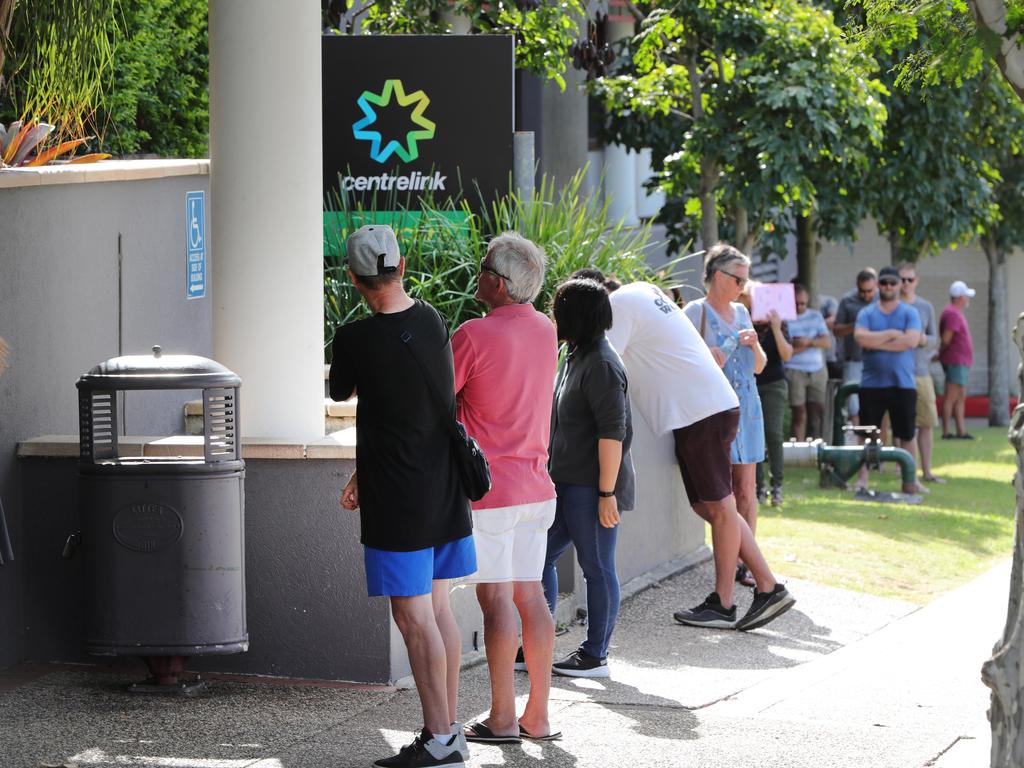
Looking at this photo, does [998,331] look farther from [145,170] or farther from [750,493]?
[145,170]

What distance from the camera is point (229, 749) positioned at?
19.4ft

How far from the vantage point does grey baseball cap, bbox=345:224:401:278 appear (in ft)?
18.0

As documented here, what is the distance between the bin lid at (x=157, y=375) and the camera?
631 centimetres

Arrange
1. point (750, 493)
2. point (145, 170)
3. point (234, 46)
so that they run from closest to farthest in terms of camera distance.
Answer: point (234, 46), point (145, 170), point (750, 493)

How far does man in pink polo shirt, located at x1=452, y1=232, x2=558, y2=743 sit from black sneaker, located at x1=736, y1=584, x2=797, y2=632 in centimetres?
266

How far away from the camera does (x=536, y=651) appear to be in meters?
6.16

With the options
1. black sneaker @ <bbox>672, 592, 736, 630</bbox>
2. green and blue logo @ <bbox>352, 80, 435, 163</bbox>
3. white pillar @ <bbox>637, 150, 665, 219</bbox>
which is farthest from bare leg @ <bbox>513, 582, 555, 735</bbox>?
white pillar @ <bbox>637, 150, 665, 219</bbox>

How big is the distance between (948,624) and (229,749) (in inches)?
168

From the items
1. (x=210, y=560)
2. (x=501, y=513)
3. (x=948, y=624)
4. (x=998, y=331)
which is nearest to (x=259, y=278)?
(x=210, y=560)

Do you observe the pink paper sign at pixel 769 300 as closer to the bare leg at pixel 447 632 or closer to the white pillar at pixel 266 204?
the white pillar at pixel 266 204

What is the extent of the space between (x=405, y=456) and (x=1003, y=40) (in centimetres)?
217

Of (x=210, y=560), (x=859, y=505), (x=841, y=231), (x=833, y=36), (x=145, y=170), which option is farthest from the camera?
(x=841, y=231)

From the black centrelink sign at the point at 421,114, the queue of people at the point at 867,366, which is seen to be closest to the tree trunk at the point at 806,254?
the queue of people at the point at 867,366

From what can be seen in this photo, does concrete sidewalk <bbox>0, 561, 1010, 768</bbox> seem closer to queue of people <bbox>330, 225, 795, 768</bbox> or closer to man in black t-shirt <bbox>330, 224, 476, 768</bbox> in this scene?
queue of people <bbox>330, 225, 795, 768</bbox>
